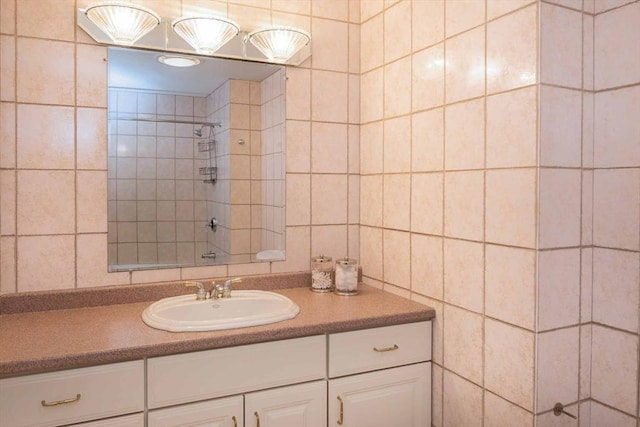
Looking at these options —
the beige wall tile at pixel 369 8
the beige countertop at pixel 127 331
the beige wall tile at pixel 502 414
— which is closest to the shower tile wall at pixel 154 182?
the beige countertop at pixel 127 331

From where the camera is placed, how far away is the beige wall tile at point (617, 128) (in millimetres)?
1265

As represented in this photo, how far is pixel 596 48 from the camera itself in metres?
1.35

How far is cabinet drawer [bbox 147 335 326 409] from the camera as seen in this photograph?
132 cm

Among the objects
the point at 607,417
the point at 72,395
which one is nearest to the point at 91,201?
the point at 72,395

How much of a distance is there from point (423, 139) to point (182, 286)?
1063 millimetres

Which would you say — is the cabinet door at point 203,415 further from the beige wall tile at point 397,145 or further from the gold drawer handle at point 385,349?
the beige wall tile at point 397,145

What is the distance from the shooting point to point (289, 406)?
147 centimetres

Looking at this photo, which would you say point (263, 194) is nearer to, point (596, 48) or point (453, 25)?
point (453, 25)

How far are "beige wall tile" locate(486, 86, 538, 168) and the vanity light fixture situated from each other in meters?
1.12

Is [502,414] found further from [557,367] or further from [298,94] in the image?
[298,94]

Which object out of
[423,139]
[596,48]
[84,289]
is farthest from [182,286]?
[596,48]

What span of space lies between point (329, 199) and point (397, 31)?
742 mm

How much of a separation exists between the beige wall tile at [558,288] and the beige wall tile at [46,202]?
1549mm

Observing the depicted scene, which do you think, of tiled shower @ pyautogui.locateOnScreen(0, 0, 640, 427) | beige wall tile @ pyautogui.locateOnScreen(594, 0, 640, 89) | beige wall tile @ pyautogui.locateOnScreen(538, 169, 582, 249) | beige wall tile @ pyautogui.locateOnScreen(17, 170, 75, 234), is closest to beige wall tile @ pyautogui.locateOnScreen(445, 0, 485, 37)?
tiled shower @ pyautogui.locateOnScreen(0, 0, 640, 427)
